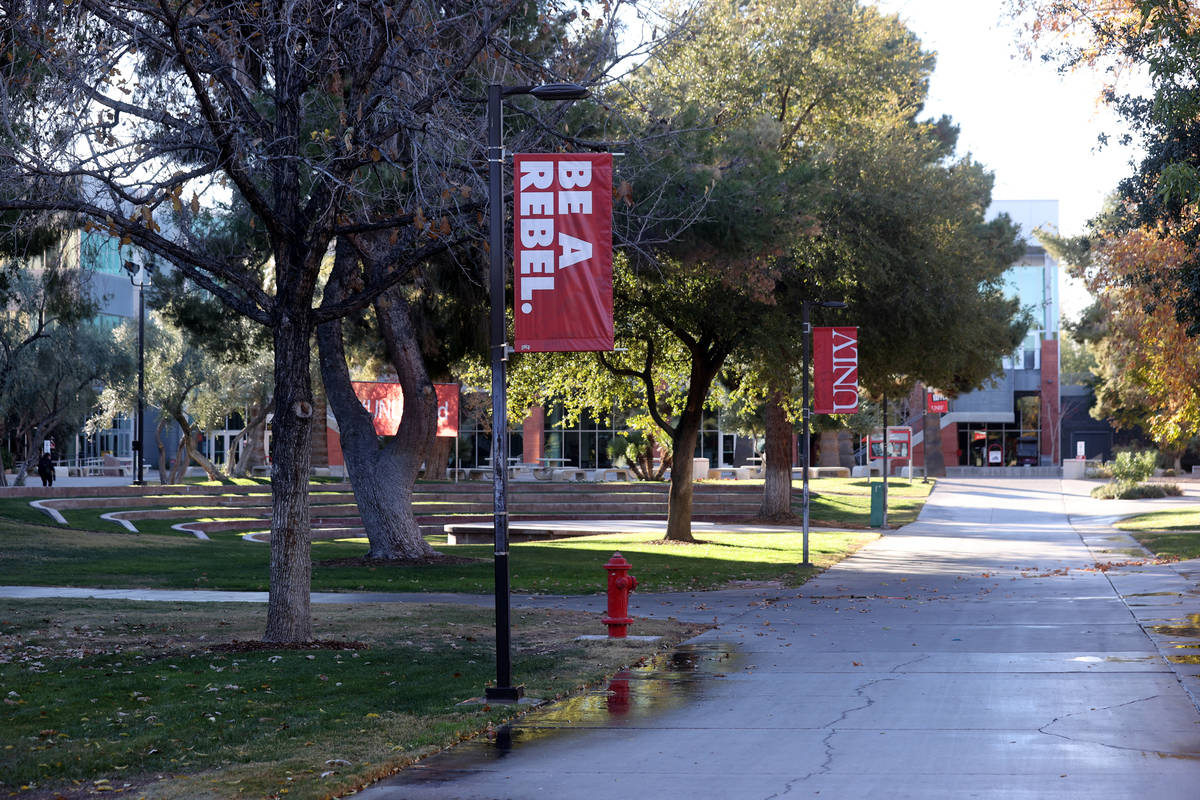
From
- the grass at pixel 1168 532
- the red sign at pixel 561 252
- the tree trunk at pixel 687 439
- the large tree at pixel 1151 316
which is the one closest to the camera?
the red sign at pixel 561 252

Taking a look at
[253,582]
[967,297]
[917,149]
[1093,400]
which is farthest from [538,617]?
[1093,400]

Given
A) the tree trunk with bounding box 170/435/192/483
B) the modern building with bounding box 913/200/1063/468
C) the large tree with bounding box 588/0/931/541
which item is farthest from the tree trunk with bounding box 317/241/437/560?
the modern building with bounding box 913/200/1063/468

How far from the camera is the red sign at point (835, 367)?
23.8 metres

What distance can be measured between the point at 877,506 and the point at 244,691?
94.5 ft

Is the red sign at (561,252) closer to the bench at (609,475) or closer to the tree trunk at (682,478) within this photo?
the tree trunk at (682,478)

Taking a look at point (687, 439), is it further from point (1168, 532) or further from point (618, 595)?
point (618, 595)

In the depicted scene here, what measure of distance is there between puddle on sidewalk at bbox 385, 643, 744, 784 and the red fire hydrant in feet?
2.70

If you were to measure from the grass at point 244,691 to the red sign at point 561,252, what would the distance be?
9.60 feet

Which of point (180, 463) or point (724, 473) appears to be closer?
point (180, 463)

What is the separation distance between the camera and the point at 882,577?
22219mm

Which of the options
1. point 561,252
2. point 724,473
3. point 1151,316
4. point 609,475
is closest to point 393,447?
point 561,252

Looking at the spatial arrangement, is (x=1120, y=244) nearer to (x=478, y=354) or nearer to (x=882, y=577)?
(x=882, y=577)

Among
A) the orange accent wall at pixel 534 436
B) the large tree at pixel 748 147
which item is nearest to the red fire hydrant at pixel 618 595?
the large tree at pixel 748 147

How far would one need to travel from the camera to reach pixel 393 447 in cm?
2334
